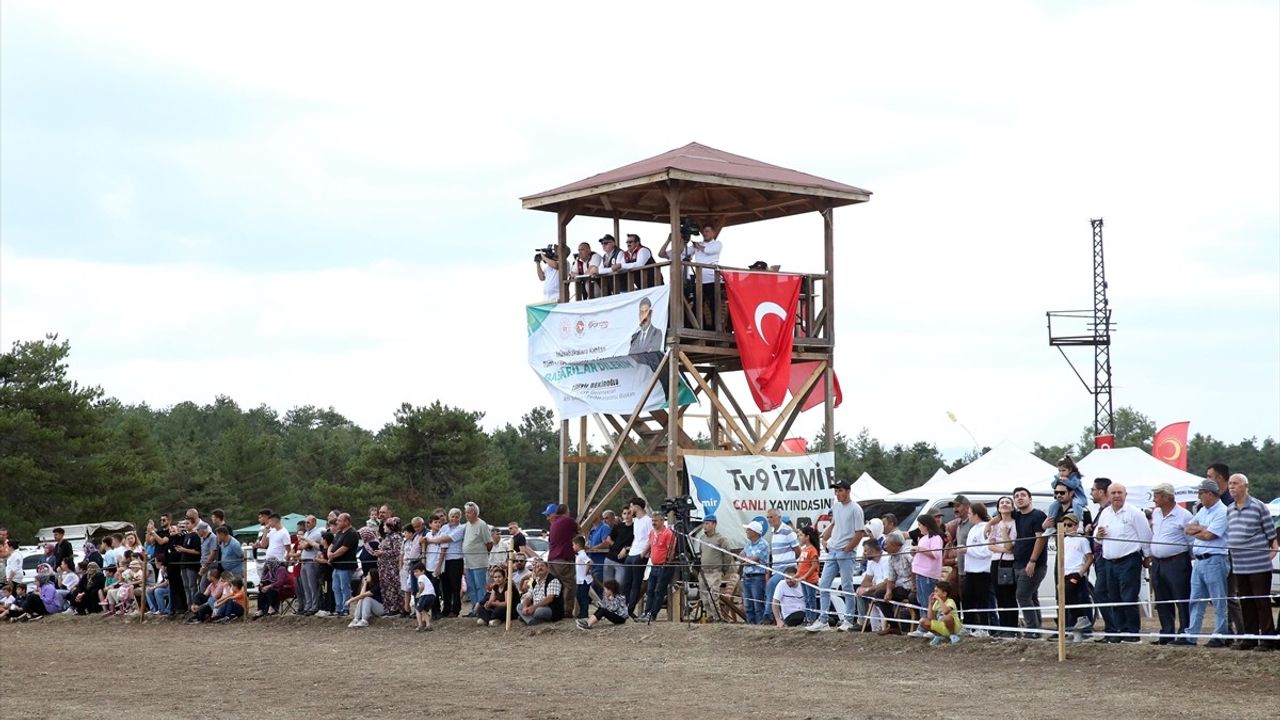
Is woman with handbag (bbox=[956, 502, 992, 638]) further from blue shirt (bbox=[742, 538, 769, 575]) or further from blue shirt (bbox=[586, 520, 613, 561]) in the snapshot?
blue shirt (bbox=[586, 520, 613, 561])

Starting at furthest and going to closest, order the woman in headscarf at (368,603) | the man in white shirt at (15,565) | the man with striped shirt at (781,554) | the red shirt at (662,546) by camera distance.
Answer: the man in white shirt at (15,565), the woman in headscarf at (368,603), the red shirt at (662,546), the man with striped shirt at (781,554)

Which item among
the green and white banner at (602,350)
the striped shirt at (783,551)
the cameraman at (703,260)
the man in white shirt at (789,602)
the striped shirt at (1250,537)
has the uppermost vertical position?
the cameraman at (703,260)

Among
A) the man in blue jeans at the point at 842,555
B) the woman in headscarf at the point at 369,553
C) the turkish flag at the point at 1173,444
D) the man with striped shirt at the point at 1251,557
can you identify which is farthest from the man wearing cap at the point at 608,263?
the turkish flag at the point at 1173,444

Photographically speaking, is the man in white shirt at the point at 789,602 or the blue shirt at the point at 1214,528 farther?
the man in white shirt at the point at 789,602

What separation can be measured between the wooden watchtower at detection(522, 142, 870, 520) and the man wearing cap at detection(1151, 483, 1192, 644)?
9.28 m

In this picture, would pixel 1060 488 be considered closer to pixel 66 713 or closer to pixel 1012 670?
pixel 1012 670

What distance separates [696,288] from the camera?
945 inches

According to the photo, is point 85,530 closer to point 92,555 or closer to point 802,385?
point 92,555

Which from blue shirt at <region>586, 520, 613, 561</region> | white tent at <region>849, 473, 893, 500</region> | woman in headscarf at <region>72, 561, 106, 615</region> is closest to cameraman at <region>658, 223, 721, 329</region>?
blue shirt at <region>586, 520, 613, 561</region>

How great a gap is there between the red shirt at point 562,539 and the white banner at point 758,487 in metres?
2.03

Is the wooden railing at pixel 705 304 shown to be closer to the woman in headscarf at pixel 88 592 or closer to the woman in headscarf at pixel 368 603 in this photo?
the woman in headscarf at pixel 368 603

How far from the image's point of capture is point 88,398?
57.2 metres

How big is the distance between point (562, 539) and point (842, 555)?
460 centimetres

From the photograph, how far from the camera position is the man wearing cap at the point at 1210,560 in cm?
1464
